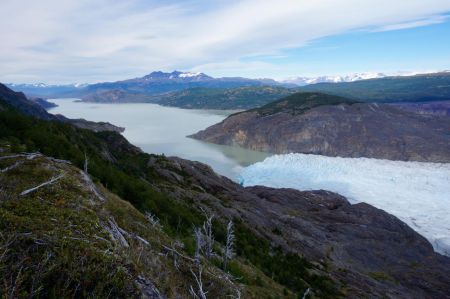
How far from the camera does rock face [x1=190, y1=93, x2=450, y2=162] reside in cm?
9244

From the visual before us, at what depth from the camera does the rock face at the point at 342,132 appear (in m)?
92.4

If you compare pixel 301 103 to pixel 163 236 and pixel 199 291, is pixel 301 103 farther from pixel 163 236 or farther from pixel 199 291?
pixel 199 291

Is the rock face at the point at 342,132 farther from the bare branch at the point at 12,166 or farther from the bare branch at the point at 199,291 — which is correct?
the bare branch at the point at 199,291

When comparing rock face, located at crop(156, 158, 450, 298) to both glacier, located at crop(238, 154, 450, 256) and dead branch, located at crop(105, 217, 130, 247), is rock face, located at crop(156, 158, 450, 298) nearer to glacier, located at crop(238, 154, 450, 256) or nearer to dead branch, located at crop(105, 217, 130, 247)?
glacier, located at crop(238, 154, 450, 256)

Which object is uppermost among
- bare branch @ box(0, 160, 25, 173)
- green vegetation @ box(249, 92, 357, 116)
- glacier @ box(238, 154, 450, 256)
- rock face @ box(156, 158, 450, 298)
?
bare branch @ box(0, 160, 25, 173)

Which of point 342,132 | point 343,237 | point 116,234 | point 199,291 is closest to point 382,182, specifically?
point 342,132

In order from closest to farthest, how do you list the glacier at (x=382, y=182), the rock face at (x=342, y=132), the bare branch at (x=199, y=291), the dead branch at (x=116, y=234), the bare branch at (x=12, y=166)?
the bare branch at (x=199, y=291) → the dead branch at (x=116, y=234) → the bare branch at (x=12, y=166) → the glacier at (x=382, y=182) → the rock face at (x=342, y=132)

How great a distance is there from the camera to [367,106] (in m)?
113

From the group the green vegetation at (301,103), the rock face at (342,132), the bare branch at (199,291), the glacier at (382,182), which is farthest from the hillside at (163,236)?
the green vegetation at (301,103)

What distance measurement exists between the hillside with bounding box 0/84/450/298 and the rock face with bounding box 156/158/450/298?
0.50ft

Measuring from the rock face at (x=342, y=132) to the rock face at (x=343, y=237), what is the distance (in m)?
53.7

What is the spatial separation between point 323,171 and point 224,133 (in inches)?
1753

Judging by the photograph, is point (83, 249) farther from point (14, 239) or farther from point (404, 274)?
point (404, 274)

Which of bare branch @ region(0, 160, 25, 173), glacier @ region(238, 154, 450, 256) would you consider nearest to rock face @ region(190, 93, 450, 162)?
glacier @ region(238, 154, 450, 256)
